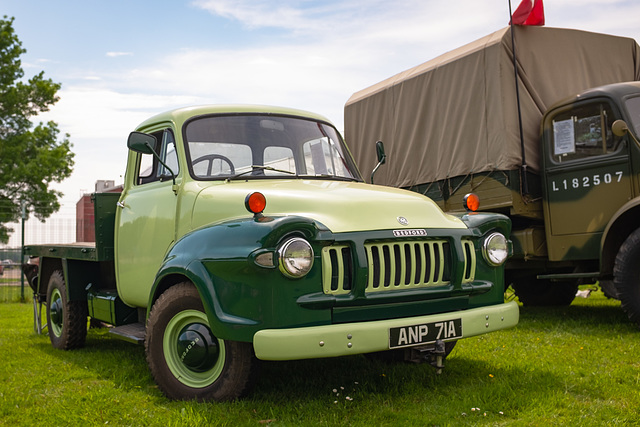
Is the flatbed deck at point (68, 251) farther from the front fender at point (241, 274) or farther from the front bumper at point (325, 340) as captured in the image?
the front bumper at point (325, 340)

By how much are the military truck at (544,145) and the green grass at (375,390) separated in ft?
4.59

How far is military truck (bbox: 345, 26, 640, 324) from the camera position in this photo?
7148 mm

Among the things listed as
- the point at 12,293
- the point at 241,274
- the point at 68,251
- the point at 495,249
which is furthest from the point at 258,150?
the point at 12,293

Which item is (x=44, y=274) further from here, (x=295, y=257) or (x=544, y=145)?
(x=544, y=145)

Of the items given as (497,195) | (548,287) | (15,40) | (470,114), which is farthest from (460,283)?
(15,40)

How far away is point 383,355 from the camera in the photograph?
17.8 ft

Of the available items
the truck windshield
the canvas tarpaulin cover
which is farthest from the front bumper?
the canvas tarpaulin cover

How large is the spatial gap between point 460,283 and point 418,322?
0.49 metres

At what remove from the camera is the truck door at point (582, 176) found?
23.5ft

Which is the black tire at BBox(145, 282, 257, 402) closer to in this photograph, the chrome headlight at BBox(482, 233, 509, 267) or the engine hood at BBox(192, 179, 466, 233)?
the engine hood at BBox(192, 179, 466, 233)

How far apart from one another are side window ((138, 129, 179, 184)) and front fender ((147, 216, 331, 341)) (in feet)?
4.30

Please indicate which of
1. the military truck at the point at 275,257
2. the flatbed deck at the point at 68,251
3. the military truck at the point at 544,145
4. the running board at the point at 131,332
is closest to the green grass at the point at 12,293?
the flatbed deck at the point at 68,251

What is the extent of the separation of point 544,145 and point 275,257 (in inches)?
201

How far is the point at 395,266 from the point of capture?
405cm
